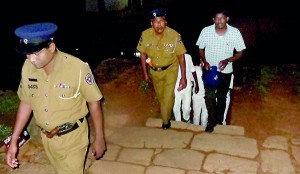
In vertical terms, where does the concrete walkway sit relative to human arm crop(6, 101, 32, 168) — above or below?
below

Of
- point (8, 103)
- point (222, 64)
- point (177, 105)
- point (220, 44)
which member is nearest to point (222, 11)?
point (220, 44)

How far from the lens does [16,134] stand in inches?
136

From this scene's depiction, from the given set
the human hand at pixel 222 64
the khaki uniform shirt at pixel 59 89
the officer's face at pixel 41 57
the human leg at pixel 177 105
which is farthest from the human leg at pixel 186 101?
the officer's face at pixel 41 57

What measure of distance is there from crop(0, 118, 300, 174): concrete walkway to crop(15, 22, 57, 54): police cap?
2195 millimetres

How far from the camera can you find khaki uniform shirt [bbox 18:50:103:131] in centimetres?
327

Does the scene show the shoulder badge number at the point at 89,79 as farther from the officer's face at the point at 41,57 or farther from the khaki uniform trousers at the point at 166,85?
the khaki uniform trousers at the point at 166,85

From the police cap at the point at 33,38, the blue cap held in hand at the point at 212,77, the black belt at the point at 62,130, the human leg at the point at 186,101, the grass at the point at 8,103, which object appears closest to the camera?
the police cap at the point at 33,38

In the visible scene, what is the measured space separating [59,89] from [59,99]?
3.9 inches

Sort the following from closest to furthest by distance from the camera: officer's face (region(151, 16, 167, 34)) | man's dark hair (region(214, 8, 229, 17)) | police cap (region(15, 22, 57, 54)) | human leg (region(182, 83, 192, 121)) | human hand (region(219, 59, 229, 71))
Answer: police cap (region(15, 22, 57, 54)) < man's dark hair (region(214, 8, 229, 17)) < officer's face (region(151, 16, 167, 34)) < human hand (region(219, 59, 229, 71)) < human leg (region(182, 83, 192, 121))

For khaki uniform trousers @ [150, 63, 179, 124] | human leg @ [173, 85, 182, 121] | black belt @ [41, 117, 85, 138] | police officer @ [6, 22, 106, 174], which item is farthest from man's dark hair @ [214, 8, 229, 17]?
black belt @ [41, 117, 85, 138]

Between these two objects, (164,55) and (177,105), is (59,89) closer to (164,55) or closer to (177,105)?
(164,55)

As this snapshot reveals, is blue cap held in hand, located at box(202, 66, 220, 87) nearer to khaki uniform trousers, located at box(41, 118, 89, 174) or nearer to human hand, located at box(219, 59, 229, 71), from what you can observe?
human hand, located at box(219, 59, 229, 71)

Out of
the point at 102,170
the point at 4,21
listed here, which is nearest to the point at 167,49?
the point at 102,170

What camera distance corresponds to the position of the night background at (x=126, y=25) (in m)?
11.2
